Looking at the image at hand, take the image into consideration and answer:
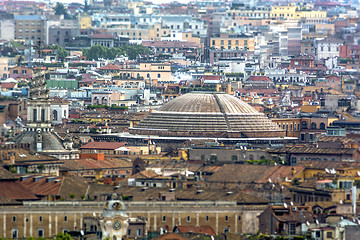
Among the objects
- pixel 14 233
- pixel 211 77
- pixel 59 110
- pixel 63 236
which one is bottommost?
pixel 211 77

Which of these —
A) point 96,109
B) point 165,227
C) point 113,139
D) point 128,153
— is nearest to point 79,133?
point 113,139

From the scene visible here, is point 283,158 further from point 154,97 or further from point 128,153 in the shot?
point 154,97

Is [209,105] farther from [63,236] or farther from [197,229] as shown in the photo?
[63,236]

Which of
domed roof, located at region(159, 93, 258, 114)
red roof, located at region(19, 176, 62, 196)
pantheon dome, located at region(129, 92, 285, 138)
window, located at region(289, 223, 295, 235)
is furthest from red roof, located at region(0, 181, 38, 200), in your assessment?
domed roof, located at region(159, 93, 258, 114)

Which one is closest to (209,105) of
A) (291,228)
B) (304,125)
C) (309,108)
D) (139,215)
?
(304,125)

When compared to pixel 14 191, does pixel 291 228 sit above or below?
above

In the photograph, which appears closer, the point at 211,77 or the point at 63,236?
the point at 63,236

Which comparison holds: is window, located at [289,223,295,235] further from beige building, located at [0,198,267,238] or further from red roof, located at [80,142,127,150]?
red roof, located at [80,142,127,150]

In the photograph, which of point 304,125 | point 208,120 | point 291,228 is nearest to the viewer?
point 291,228
